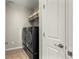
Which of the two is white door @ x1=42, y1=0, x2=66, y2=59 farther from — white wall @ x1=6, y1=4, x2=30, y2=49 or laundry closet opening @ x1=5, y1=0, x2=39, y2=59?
white wall @ x1=6, y1=4, x2=30, y2=49

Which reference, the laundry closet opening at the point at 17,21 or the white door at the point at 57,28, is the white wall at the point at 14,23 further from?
the white door at the point at 57,28

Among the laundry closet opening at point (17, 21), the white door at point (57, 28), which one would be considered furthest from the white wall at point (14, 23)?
the white door at point (57, 28)

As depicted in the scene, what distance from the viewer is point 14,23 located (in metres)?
5.19

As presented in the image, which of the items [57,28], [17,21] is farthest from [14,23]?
[57,28]

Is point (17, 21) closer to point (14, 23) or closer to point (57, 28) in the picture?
point (14, 23)

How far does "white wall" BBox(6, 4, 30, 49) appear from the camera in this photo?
16.4 ft

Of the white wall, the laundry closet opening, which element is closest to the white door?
the laundry closet opening

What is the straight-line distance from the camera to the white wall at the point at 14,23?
16.4ft

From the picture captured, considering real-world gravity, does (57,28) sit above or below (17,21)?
below

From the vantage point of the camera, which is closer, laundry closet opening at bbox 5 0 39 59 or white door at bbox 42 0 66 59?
white door at bbox 42 0 66 59

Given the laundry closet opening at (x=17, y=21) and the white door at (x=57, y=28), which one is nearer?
the white door at (x=57, y=28)
